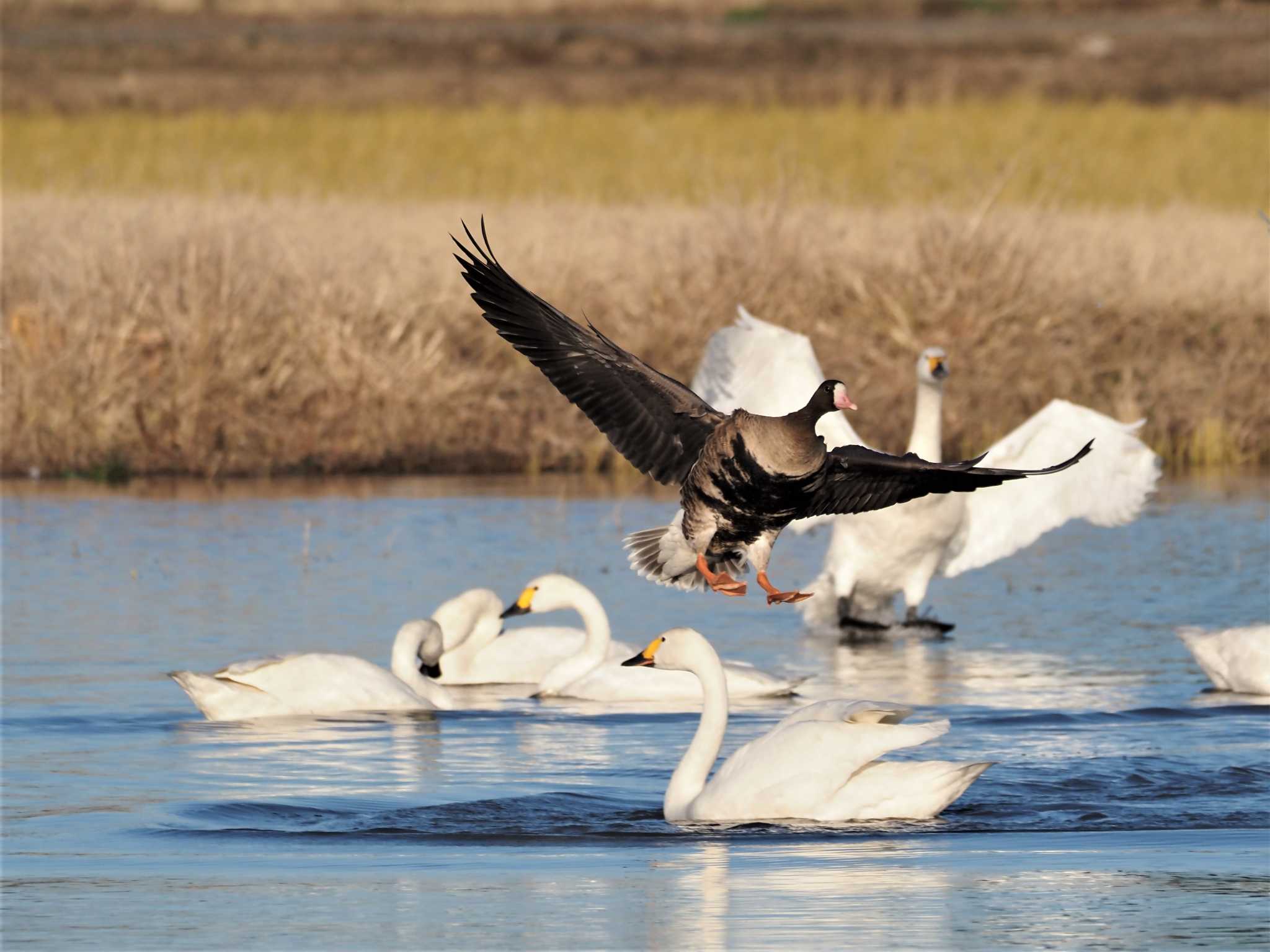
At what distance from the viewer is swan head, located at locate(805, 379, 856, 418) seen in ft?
33.0

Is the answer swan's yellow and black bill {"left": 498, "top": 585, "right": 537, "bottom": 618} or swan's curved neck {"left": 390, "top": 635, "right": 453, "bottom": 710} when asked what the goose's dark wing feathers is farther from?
swan's yellow and black bill {"left": 498, "top": 585, "right": 537, "bottom": 618}

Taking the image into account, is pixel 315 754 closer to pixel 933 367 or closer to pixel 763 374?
pixel 763 374

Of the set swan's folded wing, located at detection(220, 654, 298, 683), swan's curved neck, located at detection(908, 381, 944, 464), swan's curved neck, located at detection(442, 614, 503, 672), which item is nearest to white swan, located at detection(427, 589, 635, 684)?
swan's curved neck, located at detection(442, 614, 503, 672)

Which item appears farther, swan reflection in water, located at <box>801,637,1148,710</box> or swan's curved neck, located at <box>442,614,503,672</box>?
swan's curved neck, located at <box>442,614,503,672</box>

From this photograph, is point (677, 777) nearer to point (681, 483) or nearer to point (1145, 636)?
point (681, 483)

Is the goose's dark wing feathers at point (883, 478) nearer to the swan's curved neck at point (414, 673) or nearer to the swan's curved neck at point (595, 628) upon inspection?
the swan's curved neck at point (595, 628)

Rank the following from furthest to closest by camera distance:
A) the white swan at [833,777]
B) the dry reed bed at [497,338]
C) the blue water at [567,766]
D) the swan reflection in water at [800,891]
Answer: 1. the dry reed bed at [497,338]
2. the white swan at [833,777]
3. the blue water at [567,766]
4. the swan reflection in water at [800,891]

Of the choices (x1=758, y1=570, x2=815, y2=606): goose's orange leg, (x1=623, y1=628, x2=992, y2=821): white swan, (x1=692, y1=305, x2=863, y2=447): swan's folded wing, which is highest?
(x1=692, y1=305, x2=863, y2=447): swan's folded wing

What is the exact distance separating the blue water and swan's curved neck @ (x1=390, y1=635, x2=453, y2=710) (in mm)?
117

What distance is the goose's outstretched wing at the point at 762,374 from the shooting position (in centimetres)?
1457

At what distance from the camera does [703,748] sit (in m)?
10.2

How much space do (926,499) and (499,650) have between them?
274 centimetres

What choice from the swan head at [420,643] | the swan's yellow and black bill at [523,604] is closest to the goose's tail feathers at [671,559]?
the swan head at [420,643]

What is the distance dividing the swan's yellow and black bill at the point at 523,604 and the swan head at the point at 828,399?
3677mm
